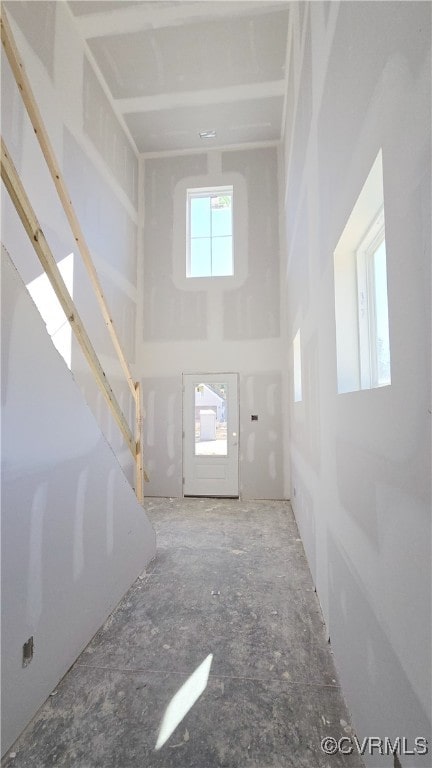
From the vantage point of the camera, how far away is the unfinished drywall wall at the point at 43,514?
1.40 m

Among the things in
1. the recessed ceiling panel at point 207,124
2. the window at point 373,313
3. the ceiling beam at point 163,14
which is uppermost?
the ceiling beam at point 163,14

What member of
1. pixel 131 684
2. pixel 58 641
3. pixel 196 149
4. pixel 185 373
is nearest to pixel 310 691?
pixel 131 684

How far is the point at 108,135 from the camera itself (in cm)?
476

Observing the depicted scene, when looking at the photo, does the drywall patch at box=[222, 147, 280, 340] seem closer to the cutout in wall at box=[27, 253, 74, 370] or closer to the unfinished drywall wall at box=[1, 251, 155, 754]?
the cutout in wall at box=[27, 253, 74, 370]

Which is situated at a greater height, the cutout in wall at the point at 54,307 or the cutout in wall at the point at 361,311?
the cutout in wall at the point at 54,307

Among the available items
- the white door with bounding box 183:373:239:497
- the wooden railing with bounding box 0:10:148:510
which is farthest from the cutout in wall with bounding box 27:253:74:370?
the white door with bounding box 183:373:239:497

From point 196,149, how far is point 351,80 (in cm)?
498

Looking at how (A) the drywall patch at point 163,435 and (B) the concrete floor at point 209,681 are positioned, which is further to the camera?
(A) the drywall patch at point 163,435

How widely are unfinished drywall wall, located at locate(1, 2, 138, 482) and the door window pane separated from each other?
110 cm

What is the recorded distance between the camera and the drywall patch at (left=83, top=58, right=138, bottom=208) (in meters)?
4.26

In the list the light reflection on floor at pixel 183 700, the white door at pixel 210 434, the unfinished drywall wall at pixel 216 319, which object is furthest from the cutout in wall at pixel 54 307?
the light reflection on floor at pixel 183 700

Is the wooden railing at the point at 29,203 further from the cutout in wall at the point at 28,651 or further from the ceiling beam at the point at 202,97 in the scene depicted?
the ceiling beam at the point at 202,97

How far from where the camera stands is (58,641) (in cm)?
168

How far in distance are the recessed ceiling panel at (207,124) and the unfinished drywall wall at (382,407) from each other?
3.17 meters
